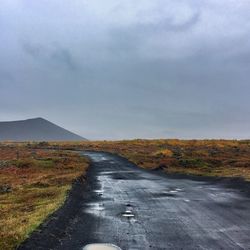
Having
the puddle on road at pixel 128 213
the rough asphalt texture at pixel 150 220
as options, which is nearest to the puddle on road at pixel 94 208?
the rough asphalt texture at pixel 150 220

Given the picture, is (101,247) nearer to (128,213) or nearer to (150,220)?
(150,220)

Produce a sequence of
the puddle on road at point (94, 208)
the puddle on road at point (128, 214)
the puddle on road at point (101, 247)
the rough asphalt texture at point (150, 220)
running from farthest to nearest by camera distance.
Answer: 1. the puddle on road at point (94, 208)
2. the puddle on road at point (128, 214)
3. the rough asphalt texture at point (150, 220)
4. the puddle on road at point (101, 247)

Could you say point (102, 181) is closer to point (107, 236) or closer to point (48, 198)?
point (48, 198)

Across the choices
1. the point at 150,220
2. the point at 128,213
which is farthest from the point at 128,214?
the point at 150,220

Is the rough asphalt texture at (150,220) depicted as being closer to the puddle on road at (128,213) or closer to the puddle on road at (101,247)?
the puddle on road at (128,213)

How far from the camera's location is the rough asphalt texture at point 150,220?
12.9m

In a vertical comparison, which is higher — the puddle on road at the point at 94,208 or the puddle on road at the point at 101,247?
the puddle on road at the point at 94,208

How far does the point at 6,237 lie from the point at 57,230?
7.10ft

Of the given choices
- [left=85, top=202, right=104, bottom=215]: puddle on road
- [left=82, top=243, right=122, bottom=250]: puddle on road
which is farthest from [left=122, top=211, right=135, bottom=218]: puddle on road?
[left=82, top=243, right=122, bottom=250]: puddle on road

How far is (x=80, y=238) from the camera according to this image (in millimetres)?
13367

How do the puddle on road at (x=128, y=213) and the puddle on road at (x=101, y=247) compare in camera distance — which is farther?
the puddle on road at (x=128, y=213)

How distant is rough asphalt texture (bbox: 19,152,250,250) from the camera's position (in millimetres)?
12898

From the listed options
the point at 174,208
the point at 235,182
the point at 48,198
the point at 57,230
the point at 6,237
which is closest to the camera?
the point at 6,237

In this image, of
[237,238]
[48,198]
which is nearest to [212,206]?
[237,238]
